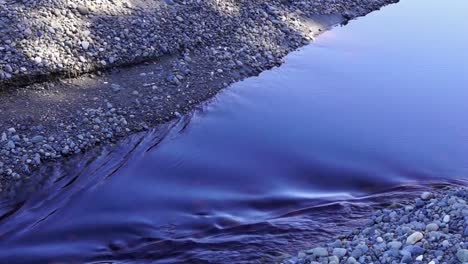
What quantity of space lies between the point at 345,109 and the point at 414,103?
142cm

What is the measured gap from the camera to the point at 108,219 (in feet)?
30.8

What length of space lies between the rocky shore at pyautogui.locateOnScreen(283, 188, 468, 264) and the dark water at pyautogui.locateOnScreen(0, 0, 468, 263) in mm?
559

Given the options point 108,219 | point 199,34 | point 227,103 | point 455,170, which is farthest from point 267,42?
point 108,219

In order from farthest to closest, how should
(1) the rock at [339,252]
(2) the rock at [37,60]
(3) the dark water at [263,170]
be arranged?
(2) the rock at [37,60] → (3) the dark water at [263,170] → (1) the rock at [339,252]

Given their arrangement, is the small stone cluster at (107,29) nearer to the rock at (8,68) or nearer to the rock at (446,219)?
the rock at (8,68)

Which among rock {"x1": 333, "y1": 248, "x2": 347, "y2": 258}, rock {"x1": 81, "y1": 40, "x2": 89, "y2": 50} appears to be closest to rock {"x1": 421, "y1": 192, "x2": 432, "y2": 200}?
Answer: rock {"x1": 333, "y1": 248, "x2": 347, "y2": 258}

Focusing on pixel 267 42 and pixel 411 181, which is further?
pixel 267 42

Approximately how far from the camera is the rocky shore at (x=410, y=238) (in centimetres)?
748

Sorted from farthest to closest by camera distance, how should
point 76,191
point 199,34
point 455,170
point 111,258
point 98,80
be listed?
1. point 199,34
2. point 98,80
3. point 455,170
4. point 76,191
5. point 111,258

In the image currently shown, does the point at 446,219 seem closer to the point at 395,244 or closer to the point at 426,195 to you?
the point at 395,244

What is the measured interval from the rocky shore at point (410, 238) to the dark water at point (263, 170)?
0.56 m

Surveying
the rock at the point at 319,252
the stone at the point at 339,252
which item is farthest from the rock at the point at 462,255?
the rock at the point at 319,252

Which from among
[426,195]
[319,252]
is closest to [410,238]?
[319,252]

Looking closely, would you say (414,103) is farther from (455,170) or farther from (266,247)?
(266,247)
